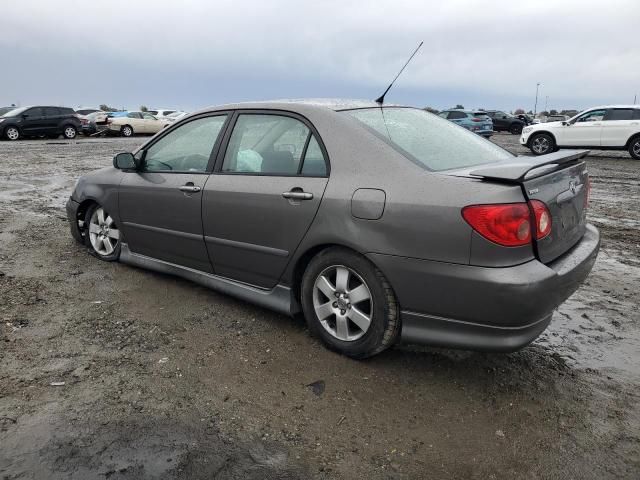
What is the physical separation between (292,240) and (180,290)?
1.51 meters

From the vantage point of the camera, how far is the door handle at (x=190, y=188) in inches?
153

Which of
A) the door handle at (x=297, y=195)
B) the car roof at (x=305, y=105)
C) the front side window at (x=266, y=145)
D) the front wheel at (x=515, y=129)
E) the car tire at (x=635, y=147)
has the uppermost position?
the car roof at (x=305, y=105)

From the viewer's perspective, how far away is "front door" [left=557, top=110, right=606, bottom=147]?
1702cm

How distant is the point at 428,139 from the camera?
342cm

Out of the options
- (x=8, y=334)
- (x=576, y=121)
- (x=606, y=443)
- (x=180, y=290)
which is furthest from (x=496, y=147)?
(x=576, y=121)

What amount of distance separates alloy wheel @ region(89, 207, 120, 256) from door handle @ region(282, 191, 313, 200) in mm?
2220

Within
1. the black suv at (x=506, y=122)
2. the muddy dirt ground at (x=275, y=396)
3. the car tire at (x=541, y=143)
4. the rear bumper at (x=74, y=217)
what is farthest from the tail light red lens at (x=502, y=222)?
the black suv at (x=506, y=122)

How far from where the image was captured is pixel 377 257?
2.94 m

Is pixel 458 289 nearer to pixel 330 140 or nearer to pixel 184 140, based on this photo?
pixel 330 140

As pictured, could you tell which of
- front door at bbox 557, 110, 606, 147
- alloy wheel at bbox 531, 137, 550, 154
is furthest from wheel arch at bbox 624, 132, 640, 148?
alloy wheel at bbox 531, 137, 550, 154

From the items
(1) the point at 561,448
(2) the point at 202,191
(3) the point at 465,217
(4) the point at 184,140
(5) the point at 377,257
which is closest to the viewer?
(1) the point at 561,448

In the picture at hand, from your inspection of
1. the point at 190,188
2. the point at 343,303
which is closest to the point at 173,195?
the point at 190,188

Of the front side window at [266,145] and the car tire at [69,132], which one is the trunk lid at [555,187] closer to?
the front side window at [266,145]

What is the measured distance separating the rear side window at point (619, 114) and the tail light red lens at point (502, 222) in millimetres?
16595
